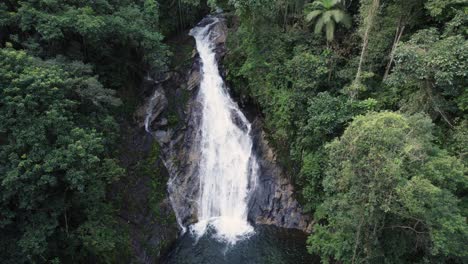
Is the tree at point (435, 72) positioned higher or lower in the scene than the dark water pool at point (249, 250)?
higher

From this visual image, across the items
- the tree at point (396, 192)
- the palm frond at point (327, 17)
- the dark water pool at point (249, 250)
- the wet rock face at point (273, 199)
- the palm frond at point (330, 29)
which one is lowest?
the dark water pool at point (249, 250)

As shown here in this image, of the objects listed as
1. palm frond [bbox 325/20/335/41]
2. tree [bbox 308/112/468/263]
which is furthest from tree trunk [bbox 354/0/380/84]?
tree [bbox 308/112/468/263]

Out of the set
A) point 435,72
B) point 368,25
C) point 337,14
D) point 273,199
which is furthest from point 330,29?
point 273,199

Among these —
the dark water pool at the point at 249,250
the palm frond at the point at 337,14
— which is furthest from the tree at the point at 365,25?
the dark water pool at the point at 249,250

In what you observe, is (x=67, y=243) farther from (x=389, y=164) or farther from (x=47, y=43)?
(x=389, y=164)

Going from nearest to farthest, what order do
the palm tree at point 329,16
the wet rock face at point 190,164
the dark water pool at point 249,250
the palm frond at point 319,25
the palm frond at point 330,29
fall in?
1. the dark water pool at point 249,250
2. the palm tree at point 329,16
3. the palm frond at point 330,29
4. the palm frond at point 319,25
5. the wet rock face at point 190,164

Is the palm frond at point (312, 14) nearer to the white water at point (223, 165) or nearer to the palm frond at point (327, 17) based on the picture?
the palm frond at point (327, 17)

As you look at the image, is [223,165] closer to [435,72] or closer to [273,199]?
[273,199]

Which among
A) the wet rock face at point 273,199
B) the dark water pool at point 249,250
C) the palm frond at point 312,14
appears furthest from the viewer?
the wet rock face at point 273,199
